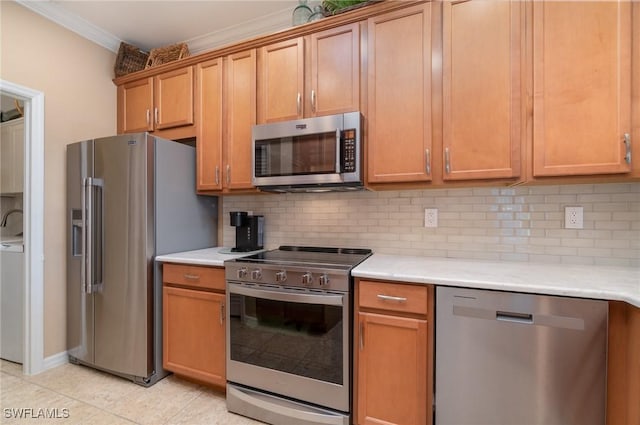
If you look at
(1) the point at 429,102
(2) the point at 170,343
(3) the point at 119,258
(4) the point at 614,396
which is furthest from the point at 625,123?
(3) the point at 119,258

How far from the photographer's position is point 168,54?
8.41 feet

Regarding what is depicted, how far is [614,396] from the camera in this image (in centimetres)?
113

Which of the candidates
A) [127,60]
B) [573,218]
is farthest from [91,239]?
[573,218]

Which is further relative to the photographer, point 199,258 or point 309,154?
point 199,258

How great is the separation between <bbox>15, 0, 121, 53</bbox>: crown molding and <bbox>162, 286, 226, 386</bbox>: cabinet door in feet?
7.51

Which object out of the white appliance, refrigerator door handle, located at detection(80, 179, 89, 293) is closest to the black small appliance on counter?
refrigerator door handle, located at detection(80, 179, 89, 293)

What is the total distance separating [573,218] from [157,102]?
10.3ft

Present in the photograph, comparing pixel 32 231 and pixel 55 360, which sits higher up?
pixel 32 231

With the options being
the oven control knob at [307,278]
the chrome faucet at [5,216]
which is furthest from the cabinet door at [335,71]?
the chrome faucet at [5,216]

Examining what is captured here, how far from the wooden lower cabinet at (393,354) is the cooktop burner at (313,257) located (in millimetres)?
257

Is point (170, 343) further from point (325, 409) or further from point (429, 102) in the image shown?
point (429, 102)

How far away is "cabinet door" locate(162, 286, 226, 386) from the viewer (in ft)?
6.12

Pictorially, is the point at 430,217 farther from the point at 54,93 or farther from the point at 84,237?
the point at 54,93

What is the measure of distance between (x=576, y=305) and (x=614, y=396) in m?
0.37
